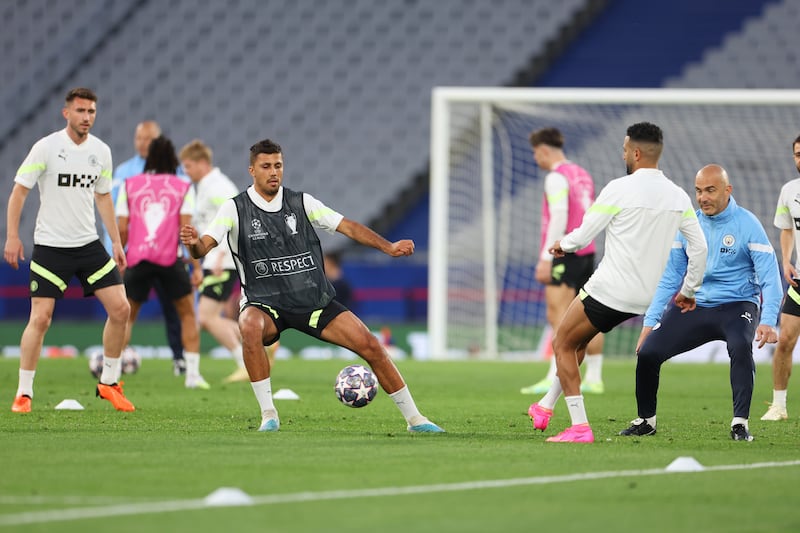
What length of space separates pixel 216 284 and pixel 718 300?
22.0 ft

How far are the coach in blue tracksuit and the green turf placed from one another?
0.50 m

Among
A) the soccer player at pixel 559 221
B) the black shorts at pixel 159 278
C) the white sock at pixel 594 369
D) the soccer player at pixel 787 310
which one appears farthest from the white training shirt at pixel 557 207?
the black shorts at pixel 159 278

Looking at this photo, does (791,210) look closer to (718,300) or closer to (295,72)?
(718,300)

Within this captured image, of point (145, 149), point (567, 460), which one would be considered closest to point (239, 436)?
point (567, 460)

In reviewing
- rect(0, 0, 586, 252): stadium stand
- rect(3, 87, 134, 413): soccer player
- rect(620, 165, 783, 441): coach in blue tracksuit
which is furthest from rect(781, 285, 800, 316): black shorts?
rect(0, 0, 586, 252): stadium stand

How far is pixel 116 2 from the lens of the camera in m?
29.8

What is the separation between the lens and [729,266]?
9.20m

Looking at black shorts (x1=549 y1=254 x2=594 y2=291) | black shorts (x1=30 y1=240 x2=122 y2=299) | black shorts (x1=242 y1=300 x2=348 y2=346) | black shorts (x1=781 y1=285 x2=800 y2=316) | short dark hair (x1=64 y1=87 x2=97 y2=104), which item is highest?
short dark hair (x1=64 y1=87 x2=97 y2=104)

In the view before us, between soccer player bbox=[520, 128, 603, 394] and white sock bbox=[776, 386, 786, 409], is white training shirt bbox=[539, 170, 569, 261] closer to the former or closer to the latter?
soccer player bbox=[520, 128, 603, 394]

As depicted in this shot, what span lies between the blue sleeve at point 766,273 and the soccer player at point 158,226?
19.8ft

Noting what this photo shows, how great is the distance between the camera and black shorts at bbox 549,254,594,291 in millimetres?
13508

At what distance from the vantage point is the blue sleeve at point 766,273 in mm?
9016

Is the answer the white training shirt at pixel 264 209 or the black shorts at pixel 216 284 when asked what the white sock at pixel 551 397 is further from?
the black shorts at pixel 216 284

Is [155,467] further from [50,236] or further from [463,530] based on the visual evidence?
[50,236]
